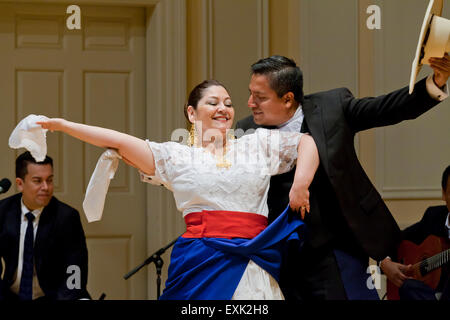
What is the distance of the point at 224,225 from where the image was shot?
7.82ft

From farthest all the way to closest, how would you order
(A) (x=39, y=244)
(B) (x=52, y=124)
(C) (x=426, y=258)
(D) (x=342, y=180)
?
(A) (x=39, y=244)
(C) (x=426, y=258)
(D) (x=342, y=180)
(B) (x=52, y=124)

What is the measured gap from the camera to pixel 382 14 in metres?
4.52

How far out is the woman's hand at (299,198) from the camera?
2.42 metres

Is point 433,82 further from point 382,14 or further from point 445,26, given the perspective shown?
point 382,14

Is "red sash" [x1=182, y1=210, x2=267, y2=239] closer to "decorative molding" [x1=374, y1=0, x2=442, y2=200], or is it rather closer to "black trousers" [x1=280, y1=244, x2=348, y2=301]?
"black trousers" [x1=280, y1=244, x2=348, y2=301]

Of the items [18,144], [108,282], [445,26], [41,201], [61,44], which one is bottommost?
[108,282]

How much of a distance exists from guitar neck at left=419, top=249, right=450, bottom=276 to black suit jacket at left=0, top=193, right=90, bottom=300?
1633 millimetres

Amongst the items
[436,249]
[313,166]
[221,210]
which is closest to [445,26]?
[313,166]

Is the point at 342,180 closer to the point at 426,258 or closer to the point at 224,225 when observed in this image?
the point at 224,225

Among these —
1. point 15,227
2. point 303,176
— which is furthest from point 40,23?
point 303,176

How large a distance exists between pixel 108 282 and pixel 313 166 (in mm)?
2466

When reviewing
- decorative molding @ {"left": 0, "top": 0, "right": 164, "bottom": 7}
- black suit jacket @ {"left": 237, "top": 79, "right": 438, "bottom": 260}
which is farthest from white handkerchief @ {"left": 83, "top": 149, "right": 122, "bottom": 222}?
decorative molding @ {"left": 0, "top": 0, "right": 164, "bottom": 7}

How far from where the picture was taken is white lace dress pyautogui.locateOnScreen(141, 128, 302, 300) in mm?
2389

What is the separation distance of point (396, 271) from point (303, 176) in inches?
43.9
